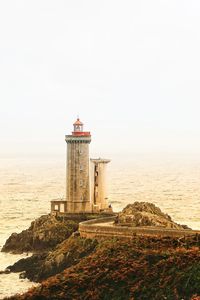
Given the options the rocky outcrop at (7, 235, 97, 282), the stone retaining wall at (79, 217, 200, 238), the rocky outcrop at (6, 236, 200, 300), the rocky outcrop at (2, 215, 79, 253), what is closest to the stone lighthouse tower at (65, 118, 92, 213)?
the rocky outcrop at (2, 215, 79, 253)

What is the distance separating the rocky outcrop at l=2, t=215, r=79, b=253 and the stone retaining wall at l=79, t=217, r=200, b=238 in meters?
5.67

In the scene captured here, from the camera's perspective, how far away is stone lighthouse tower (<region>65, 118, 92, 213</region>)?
59188 mm

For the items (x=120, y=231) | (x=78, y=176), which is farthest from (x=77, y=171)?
(x=120, y=231)

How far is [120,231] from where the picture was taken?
4503cm

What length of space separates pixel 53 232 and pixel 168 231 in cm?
1313

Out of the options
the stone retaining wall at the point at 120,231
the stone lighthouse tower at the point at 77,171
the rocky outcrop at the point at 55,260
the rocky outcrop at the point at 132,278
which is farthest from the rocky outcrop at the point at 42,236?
the rocky outcrop at the point at 132,278

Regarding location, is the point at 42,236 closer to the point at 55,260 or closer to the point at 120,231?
the point at 55,260

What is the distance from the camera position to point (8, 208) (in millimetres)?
84562

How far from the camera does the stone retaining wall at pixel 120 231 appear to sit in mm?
43375

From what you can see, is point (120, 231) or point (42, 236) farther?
point (42, 236)

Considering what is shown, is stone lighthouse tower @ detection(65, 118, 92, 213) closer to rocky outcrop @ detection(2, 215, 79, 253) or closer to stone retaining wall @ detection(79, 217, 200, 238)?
rocky outcrop @ detection(2, 215, 79, 253)

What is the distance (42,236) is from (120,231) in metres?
10.9

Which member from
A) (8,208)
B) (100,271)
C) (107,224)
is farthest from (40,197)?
(100,271)

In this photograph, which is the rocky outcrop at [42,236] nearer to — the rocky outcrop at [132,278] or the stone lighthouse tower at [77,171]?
the stone lighthouse tower at [77,171]
